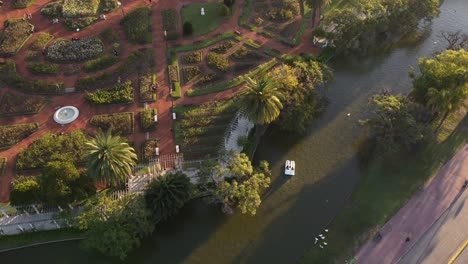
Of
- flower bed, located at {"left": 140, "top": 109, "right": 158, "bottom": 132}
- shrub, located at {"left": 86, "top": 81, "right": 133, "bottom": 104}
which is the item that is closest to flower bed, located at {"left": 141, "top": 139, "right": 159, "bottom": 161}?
flower bed, located at {"left": 140, "top": 109, "right": 158, "bottom": 132}

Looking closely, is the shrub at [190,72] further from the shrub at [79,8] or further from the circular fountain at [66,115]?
A: the shrub at [79,8]

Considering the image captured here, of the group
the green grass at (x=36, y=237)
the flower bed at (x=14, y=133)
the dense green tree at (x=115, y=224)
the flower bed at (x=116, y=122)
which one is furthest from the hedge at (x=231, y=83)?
the green grass at (x=36, y=237)

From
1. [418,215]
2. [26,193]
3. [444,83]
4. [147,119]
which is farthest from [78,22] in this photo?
[418,215]

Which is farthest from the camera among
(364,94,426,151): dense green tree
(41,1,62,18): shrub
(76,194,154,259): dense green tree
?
(41,1,62,18): shrub

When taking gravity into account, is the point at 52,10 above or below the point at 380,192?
above

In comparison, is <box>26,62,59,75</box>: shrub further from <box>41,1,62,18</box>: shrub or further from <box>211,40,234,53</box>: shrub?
<box>211,40,234,53</box>: shrub

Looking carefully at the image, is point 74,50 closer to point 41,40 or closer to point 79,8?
point 41,40
